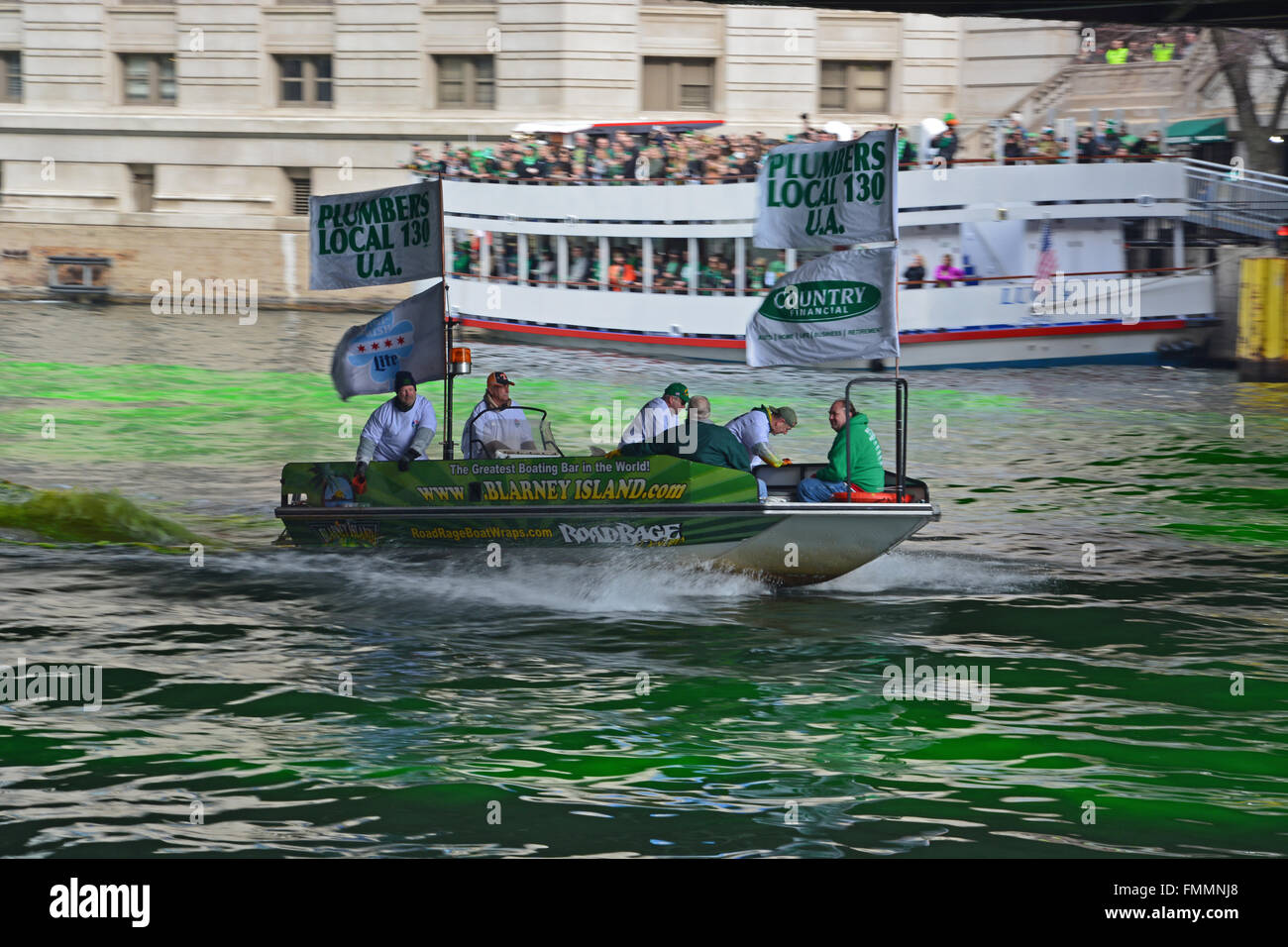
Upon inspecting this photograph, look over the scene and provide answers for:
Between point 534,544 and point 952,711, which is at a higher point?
point 534,544

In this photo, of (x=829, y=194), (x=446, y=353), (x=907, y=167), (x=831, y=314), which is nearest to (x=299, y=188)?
(x=907, y=167)

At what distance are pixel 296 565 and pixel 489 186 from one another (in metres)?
23.1

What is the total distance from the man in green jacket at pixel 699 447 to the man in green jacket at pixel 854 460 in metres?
0.61

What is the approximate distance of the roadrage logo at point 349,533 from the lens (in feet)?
47.2

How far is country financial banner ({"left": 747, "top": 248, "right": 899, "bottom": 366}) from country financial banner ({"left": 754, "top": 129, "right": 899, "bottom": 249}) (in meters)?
0.28

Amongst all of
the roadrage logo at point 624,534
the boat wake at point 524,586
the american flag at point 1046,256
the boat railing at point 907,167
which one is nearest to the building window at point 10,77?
the boat railing at point 907,167

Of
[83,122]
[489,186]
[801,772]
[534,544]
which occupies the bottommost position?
[801,772]

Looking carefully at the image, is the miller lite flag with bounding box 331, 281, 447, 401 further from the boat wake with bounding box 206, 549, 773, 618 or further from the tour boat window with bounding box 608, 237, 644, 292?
the tour boat window with bounding box 608, 237, 644, 292

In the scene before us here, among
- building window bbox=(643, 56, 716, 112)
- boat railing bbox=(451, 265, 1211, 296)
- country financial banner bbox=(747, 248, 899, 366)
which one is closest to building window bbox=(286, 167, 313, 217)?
boat railing bbox=(451, 265, 1211, 296)

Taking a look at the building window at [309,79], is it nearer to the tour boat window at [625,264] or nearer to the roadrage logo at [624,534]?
the tour boat window at [625,264]

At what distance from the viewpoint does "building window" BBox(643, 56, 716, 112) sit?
44.7m

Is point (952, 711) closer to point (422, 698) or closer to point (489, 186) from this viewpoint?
point (422, 698)

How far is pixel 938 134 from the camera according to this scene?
32.8m

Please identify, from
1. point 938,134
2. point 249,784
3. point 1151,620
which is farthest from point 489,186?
point 249,784
